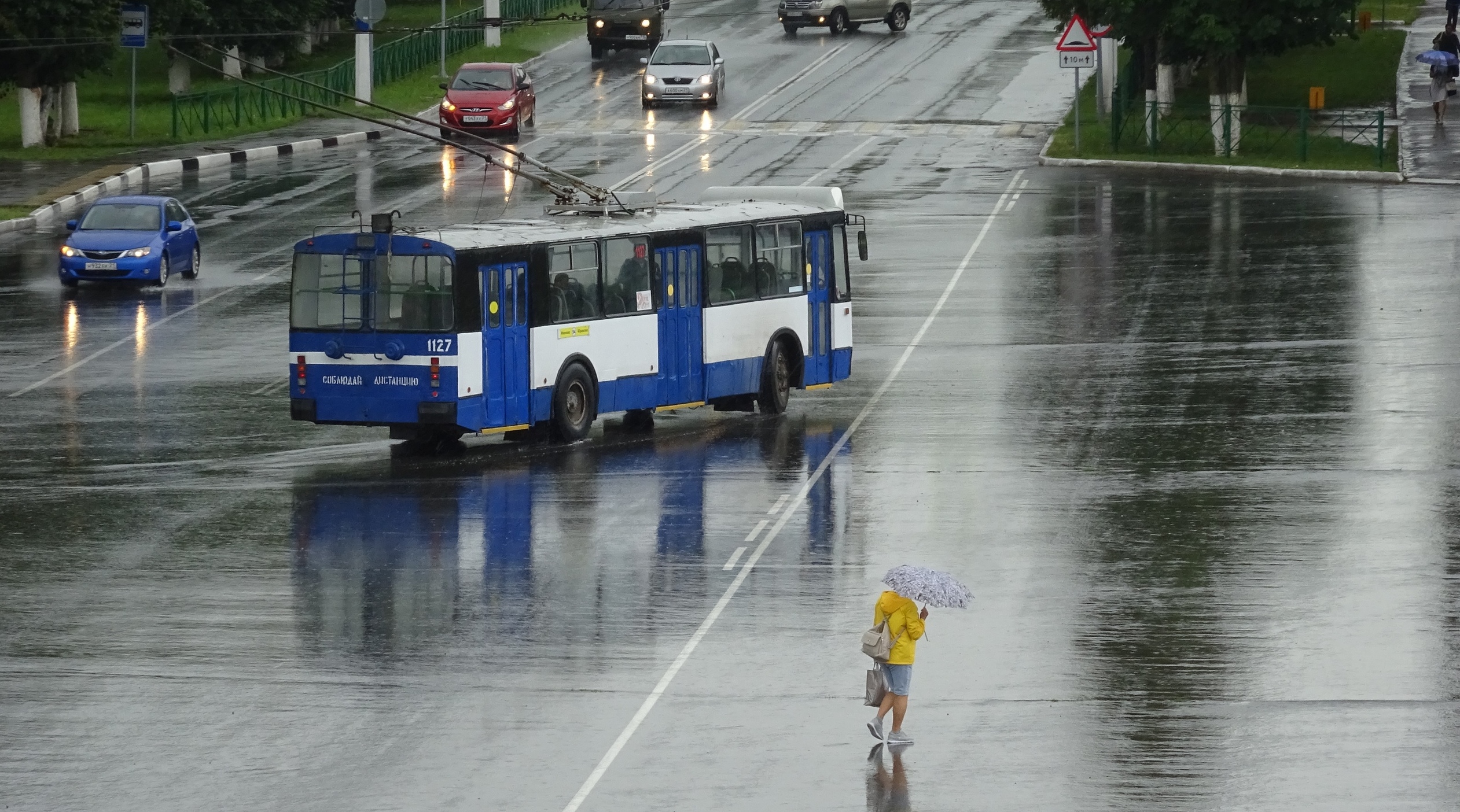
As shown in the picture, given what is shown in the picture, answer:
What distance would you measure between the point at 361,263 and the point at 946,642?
397 inches

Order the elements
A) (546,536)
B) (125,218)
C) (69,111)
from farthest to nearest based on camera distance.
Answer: (69,111) → (125,218) → (546,536)

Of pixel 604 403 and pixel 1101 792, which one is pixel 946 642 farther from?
pixel 604 403

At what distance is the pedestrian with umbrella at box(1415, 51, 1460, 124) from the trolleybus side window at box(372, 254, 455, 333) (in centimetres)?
2864

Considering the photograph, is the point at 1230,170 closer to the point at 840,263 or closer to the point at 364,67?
the point at 840,263

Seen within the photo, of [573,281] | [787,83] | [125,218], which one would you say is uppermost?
[787,83]

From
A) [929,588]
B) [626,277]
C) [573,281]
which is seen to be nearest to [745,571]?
[929,588]

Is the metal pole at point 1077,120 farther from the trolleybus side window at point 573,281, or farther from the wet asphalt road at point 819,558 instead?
the trolleybus side window at point 573,281

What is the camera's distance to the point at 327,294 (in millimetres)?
23500

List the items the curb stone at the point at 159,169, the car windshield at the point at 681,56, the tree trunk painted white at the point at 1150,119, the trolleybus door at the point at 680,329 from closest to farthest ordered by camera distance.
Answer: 1. the trolleybus door at the point at 680,329
2. the curb stone at the point at 159,169
3. the tree trunk painted white at the point at 1150,119
4. the car windshield at the point at 681,56

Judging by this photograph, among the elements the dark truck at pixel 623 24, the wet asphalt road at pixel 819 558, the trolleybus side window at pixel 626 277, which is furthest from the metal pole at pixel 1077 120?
the trolleybus side window at pixel 626 277

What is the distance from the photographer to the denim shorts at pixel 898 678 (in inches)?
500

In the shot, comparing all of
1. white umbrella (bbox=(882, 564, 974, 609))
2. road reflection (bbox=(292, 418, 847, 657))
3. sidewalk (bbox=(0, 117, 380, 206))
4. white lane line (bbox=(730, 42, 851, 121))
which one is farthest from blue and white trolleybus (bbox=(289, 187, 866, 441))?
white lane line (bbox=(730, 42, 851, 121))

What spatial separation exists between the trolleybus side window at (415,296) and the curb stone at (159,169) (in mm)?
18118

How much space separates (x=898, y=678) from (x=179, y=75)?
53760 millimetres
